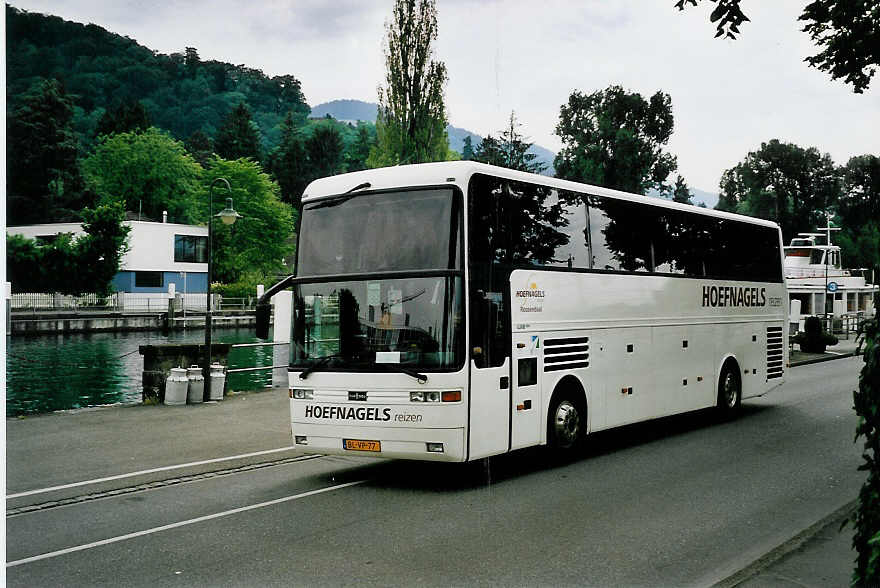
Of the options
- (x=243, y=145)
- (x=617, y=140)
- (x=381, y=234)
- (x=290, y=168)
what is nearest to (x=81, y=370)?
(x=381, y=234)

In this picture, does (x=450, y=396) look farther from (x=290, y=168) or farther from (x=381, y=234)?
(x=290, y=168)

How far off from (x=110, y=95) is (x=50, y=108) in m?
0.88

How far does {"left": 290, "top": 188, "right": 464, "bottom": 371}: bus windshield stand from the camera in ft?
32.2

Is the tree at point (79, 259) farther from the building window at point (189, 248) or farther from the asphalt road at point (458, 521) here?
the asphalt road at point (458, 521)

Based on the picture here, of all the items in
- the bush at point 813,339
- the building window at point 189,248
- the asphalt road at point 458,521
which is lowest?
the asphalt road at point 458,521

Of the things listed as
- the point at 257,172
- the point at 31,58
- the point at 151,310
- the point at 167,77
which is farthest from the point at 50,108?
the point at 257,172

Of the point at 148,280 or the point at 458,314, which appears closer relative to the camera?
the point at 458,314

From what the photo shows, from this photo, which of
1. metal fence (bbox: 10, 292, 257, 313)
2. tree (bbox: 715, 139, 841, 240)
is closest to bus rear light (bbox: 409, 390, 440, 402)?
metal fence (bbox: 10, 292, 257, 313)

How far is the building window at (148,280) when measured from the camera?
255 ft

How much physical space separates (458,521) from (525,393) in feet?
8.93

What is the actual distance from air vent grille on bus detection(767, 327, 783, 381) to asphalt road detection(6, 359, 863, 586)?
5140 millimetres

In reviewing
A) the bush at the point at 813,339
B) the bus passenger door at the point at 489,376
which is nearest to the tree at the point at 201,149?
the bush at the point at 813,339

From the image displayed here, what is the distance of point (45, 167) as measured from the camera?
35938mm

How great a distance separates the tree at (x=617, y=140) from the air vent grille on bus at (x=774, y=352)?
4933 centimetres
